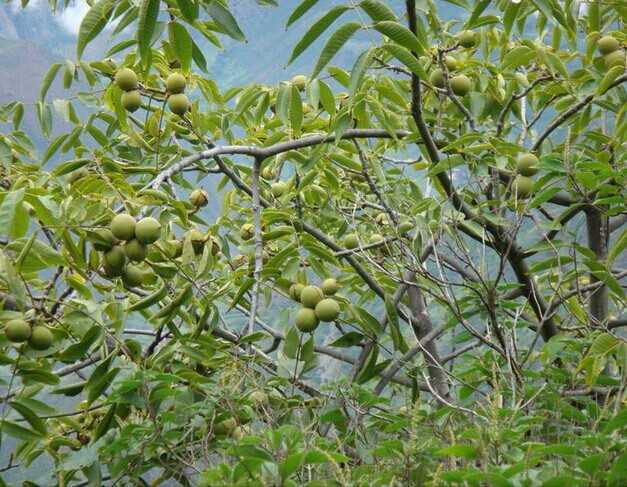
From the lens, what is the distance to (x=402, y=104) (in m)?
2.18

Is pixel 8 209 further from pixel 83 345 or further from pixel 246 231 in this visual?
pixel 246 231

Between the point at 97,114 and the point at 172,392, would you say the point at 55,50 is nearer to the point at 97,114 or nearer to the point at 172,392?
the point at 97,114

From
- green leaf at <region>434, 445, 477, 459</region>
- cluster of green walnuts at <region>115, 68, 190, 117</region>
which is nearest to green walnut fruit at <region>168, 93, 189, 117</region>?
cluster of green walnuts at <region>115, 68, 190, 117</region>

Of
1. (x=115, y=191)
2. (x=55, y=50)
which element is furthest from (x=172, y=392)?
(x=55, y=50)

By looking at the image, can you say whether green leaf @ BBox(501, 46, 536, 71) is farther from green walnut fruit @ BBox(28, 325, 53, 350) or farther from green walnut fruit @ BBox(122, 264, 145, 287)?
green walnut fruit @ BBox(28, 325, 53, 350)

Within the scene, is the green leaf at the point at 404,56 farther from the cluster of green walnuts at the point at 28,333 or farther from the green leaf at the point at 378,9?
the cluster of green walnuts at the point at 28,333

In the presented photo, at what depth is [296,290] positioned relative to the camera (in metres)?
2.07

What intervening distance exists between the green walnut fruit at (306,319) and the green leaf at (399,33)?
710mm

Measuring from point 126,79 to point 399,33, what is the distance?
40.3 inches

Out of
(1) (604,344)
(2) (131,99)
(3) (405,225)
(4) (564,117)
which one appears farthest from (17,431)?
(4) (564,117)

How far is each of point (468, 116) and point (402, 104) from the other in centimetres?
54

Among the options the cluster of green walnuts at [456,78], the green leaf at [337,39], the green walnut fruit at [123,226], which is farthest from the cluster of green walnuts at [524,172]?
the green walnut fruit at [123,226]

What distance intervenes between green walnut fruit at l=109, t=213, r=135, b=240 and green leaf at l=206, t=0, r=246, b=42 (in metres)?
0.49

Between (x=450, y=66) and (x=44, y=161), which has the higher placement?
(x=450, y=66)
